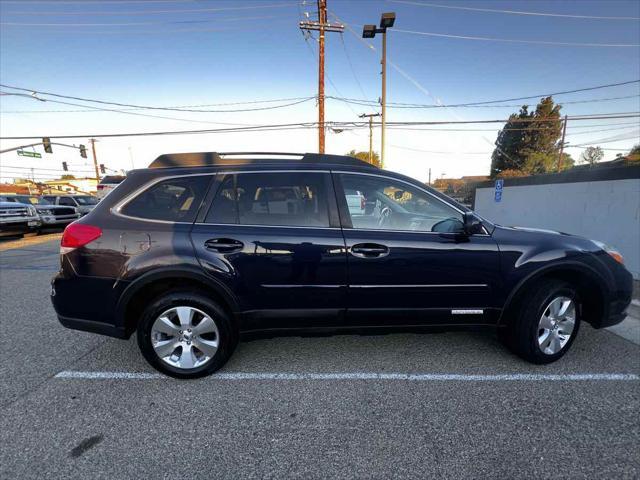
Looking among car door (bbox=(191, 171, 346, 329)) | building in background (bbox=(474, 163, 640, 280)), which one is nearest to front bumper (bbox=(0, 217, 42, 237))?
car door (bbox=(191, 171, 346, 329))

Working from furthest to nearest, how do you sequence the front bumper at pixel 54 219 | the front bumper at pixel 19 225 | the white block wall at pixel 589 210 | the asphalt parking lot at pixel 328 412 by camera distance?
1. the front bumper at pixel 54 219
2. the front bumper at pixel 19 225
3. the white block wall at pixel 589 210
4. the asphalt parking lot at pixel 328 412

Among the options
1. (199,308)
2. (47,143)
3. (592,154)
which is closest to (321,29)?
(199,308)

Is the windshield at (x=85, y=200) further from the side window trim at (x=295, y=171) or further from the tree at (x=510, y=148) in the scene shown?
the tree at (x=510, y=148)

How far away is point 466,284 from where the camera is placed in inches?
99.0

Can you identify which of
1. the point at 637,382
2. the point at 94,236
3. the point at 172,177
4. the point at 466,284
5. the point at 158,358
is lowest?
→ the point at 637,382

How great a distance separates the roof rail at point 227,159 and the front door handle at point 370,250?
77 centimetres

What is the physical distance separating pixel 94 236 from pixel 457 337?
11.7ft

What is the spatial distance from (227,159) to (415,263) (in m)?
1.86

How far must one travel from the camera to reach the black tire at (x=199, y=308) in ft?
7.88

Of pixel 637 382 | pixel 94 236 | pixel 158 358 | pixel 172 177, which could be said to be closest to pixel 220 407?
pixel 158 358

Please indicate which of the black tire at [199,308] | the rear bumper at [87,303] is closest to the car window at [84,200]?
the rear bumper at [87,303]

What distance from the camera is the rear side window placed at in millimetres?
2391

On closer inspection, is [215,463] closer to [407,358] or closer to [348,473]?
[348,473]

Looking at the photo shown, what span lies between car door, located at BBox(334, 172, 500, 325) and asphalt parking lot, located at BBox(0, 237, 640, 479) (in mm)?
541
